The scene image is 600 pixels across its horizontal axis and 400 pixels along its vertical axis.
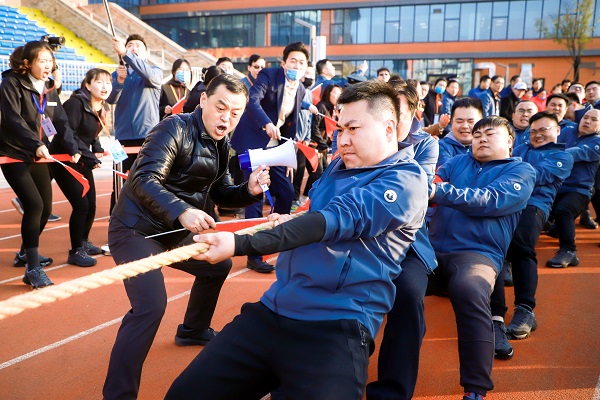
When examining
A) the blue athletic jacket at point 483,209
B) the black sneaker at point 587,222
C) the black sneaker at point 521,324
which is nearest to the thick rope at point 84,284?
the blue athletic jacket at point 483,209

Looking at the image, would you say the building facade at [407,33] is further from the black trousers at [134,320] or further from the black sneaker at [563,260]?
the black trousers at [134,320]

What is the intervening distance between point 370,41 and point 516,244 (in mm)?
34769

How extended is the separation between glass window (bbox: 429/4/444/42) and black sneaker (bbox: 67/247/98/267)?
33461mm

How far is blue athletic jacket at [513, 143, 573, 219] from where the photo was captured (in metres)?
4.63

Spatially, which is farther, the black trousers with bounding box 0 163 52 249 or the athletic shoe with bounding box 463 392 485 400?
the black trousers with bounding box 0 163 52 249

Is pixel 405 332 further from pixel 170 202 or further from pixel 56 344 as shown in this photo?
pixel 56 344

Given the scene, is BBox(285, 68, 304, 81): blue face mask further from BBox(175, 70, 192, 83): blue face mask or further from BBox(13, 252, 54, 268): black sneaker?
BBox(13, 252, 54, 268): black sneaker

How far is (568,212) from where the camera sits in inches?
217

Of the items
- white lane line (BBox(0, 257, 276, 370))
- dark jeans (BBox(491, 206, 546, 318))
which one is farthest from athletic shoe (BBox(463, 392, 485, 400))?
white lane line (BBox(0, 257, 276, 370))

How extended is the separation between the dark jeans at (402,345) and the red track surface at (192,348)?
411 millimetres

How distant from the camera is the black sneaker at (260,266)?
5387 millimetres

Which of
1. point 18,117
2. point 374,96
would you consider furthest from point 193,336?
point 18,117

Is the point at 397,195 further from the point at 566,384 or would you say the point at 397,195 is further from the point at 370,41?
the point at 370,41

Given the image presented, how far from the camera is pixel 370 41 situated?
3678cm
